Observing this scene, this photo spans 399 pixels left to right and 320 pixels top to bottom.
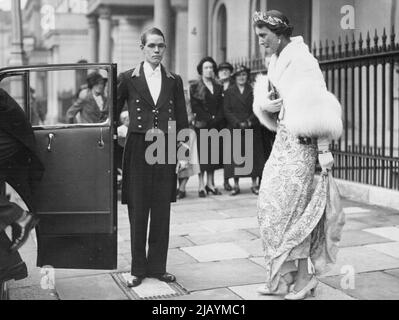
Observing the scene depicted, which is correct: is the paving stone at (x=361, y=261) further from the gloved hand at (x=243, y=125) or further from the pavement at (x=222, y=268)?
the gloved hand at (x=243, y=125)

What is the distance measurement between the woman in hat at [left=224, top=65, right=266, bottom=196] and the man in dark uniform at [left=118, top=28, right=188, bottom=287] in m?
4.18

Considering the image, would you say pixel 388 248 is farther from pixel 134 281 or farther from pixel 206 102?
pixel 206 102

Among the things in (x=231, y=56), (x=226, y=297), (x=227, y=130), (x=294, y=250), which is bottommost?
(x=226, y=297)

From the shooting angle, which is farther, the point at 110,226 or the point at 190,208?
the point at 190,208

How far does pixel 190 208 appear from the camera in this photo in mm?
8133

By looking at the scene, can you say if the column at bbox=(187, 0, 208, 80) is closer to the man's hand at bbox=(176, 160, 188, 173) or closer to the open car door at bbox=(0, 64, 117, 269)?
the man's hand at bbox=(176, 160, 188, 173)

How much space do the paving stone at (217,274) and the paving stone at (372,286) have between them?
596mm

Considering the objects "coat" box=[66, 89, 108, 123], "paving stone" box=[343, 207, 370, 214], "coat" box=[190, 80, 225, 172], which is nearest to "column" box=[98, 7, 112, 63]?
"coat" box=[66, 89, 108, 123]

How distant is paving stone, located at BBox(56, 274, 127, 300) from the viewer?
447 centimetres

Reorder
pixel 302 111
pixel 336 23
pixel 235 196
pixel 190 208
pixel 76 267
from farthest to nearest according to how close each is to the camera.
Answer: pixel 336 23 < pixel 235 196 < pixel 190 208 < pixel 76 267 < pixel 302 111

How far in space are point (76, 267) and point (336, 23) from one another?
36.8ft

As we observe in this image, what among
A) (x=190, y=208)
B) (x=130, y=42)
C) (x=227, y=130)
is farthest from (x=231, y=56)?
(x=130, y=42)

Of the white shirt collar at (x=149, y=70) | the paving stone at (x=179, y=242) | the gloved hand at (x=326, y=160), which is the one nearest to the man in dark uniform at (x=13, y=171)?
the white shirt collar at (x=149, y=70)

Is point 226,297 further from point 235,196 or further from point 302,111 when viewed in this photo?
point 235,196
